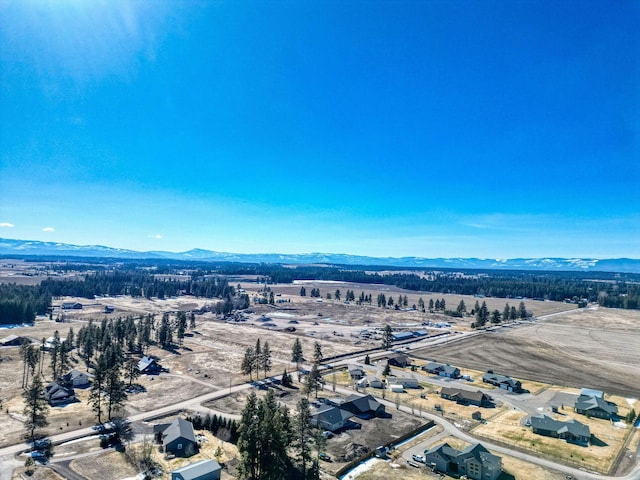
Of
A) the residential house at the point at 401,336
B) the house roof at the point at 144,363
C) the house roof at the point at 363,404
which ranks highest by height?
the house roof at the point at 363,404

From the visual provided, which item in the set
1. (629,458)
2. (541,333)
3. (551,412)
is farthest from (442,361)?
(541,333)

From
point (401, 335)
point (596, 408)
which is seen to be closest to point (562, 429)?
point (596, 408)

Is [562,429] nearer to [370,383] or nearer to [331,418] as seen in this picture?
[331,418]

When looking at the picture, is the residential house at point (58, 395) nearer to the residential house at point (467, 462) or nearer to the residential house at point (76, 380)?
the residential house at point (76, 380)

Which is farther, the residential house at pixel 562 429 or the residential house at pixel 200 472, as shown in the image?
the residential house at pixel 562 429

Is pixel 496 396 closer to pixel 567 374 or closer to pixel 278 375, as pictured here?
pixel 567 374

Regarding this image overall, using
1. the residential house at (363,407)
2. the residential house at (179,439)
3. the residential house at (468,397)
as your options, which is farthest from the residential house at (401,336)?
the residential house at (179,439)

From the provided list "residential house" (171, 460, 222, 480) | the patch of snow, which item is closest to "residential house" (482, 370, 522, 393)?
the patch of snow
